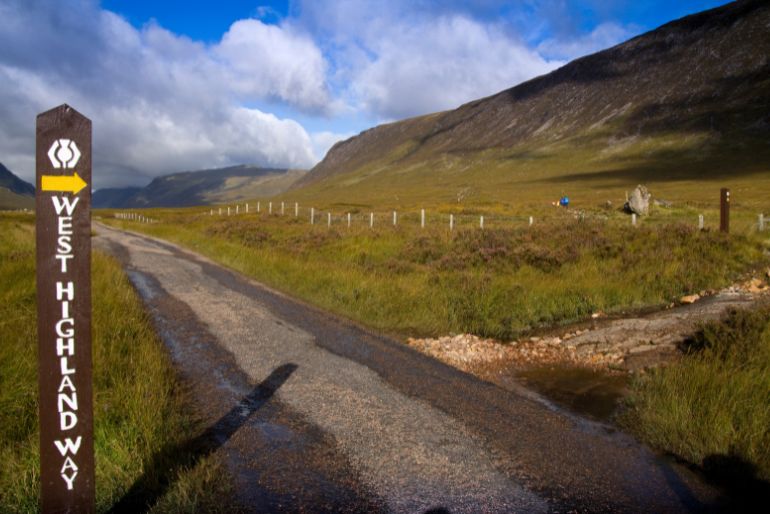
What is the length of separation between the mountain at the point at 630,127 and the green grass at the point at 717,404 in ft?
211

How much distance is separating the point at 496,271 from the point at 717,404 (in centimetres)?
995

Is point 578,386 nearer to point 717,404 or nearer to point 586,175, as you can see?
point 717,404

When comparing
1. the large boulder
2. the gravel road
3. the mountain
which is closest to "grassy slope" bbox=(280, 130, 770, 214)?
the mountain

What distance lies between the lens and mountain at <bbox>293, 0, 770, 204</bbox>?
3723 inches

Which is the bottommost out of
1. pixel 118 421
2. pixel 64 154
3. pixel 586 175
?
pixel 118 421

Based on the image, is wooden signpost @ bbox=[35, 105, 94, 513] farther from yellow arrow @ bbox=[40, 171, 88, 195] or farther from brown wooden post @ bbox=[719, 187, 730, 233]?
brown wooden post @ bbox=[719, 187, 730, 233]

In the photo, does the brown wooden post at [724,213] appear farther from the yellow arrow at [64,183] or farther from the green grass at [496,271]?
the yellow arrow at [64,183]

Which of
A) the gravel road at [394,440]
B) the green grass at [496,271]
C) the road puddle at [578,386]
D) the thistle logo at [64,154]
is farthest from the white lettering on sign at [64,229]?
the green grass at [496,271]

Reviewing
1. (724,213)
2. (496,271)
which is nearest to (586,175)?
(724,213)

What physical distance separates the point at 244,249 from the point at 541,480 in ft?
59.1

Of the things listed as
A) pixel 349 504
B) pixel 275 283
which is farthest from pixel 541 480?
pixel 275 283

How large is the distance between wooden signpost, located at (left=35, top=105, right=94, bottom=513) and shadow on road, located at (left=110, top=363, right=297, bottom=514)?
2.32ft

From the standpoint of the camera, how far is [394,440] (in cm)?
494

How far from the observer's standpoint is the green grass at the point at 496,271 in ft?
37.3
